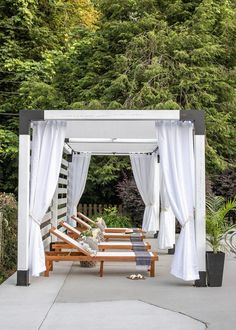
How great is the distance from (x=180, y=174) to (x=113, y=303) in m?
2.73

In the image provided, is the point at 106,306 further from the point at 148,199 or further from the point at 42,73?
the point at 42,73

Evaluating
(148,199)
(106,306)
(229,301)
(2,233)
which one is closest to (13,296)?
(106,306)

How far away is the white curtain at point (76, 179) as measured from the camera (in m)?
16.5

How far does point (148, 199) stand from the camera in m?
16.8

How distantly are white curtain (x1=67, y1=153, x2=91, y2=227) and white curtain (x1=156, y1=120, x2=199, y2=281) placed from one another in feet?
23.9

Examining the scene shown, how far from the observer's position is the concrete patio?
634 cm

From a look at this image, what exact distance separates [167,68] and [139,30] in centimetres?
221

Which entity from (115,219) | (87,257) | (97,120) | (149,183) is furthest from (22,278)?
(115,219)

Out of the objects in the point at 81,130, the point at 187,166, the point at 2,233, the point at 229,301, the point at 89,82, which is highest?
the point at 89,82

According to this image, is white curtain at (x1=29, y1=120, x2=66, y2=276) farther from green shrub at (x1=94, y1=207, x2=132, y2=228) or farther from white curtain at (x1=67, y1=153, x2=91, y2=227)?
green shrub at (x1=94, y1=207, x2=132, y2=228)

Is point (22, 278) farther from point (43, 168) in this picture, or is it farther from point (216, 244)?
point (216, 244)

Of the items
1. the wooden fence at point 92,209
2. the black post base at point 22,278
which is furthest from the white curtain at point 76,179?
the black post base at point 22,278

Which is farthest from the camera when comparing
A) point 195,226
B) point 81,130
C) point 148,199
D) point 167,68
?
point 167,68

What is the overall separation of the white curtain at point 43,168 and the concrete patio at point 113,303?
906 mm
